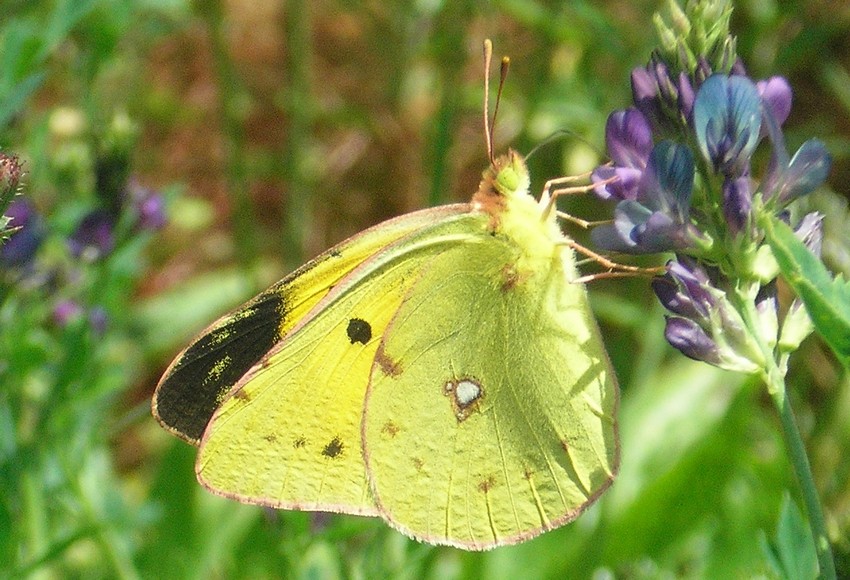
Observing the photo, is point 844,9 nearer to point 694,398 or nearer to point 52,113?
point 694,398

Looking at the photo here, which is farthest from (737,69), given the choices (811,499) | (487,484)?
(487,484)

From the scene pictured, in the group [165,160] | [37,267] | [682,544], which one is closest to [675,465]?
[682,544]

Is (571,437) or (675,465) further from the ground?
(571,437)

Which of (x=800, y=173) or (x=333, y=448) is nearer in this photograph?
(x=800, y=173)

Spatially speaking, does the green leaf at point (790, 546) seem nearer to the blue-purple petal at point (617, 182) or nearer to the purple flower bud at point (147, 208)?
the blue-purple petal at point (617, 182)

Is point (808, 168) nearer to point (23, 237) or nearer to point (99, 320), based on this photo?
point (23, 237)
